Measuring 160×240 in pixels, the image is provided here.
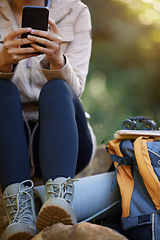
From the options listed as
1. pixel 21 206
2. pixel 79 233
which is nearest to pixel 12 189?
pixel 21 206

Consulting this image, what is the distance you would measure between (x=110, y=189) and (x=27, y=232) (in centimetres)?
41

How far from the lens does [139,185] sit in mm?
926

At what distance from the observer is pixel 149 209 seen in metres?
0.86

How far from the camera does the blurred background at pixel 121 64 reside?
278cm

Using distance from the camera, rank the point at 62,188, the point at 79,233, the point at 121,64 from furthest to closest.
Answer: the point at 121,64, the point at 62,188, the point at 79,233

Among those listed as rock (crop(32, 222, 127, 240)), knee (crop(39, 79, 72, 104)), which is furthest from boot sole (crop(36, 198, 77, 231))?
knee (crop(39, 79, 72, 104))

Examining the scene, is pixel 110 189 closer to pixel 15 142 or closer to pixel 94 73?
pixel 15 142

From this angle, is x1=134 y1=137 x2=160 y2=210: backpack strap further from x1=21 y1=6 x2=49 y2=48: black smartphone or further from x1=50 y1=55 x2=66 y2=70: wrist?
x1=21 y1=6 x2=49 y2=48: black smartphone

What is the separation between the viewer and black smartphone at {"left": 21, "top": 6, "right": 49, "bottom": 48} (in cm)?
95

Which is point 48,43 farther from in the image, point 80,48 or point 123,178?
point 123,178

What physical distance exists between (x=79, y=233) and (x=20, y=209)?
0.26 meters

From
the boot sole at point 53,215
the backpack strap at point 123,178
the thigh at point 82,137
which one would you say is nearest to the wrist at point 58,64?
the thigh at point 82,137

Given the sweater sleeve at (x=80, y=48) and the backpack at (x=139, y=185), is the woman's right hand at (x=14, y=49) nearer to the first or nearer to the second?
the sweater sleeve at (x=80, y=48)

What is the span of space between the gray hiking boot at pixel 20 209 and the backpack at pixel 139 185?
0.95 feet
